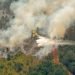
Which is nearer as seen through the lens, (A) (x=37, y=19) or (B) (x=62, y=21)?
(B) (x=62, y=21)

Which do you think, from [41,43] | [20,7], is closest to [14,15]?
[20,7]

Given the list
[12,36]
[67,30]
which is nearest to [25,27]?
[12,36]

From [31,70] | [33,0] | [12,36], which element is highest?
[33,0]

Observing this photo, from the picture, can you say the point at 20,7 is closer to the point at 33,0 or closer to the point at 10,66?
the point at 33,0

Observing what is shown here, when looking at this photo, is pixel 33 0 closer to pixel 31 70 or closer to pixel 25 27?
pixel 25 27

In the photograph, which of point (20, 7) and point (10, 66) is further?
point (20, 7)

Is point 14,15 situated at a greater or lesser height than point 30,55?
greater

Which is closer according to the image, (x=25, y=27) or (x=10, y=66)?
(x=10, y=66)

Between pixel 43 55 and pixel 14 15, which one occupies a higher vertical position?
pixel 14 15
